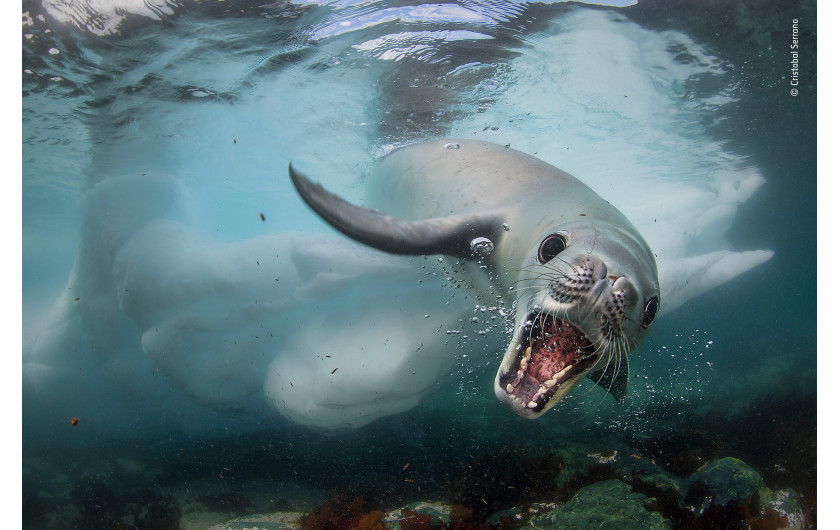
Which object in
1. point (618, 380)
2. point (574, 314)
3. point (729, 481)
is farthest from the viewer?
point (729, 481)

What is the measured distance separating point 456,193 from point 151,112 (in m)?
5.89

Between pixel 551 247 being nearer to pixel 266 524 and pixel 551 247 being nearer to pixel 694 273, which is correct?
pixel 266 524

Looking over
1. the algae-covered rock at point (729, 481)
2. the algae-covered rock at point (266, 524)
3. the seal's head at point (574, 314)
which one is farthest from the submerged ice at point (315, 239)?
the algae-covered rock at point (729, 481)

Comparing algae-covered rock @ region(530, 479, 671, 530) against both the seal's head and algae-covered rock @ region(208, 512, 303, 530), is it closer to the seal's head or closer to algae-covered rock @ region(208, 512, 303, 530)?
the seal's head

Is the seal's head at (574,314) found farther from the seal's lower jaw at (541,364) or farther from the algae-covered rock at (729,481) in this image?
the algae-covered rock at (729,481)

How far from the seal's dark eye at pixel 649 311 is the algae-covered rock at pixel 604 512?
232 centimetres

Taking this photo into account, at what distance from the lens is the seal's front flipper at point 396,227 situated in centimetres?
261

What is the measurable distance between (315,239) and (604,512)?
572cm

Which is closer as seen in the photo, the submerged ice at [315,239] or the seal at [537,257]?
the seal at [537,257]

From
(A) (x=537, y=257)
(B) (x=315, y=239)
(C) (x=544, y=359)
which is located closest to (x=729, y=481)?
(C) (x=544, y=359)

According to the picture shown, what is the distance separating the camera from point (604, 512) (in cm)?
371

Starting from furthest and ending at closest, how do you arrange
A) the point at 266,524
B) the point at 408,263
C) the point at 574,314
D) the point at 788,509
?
1. the point at 408,263
2. the point at 788,509
3. the point at 266,524
4. the point at 574,314

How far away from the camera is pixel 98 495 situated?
781 cm

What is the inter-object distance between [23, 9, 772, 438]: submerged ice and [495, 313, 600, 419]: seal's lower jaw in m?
2.66
